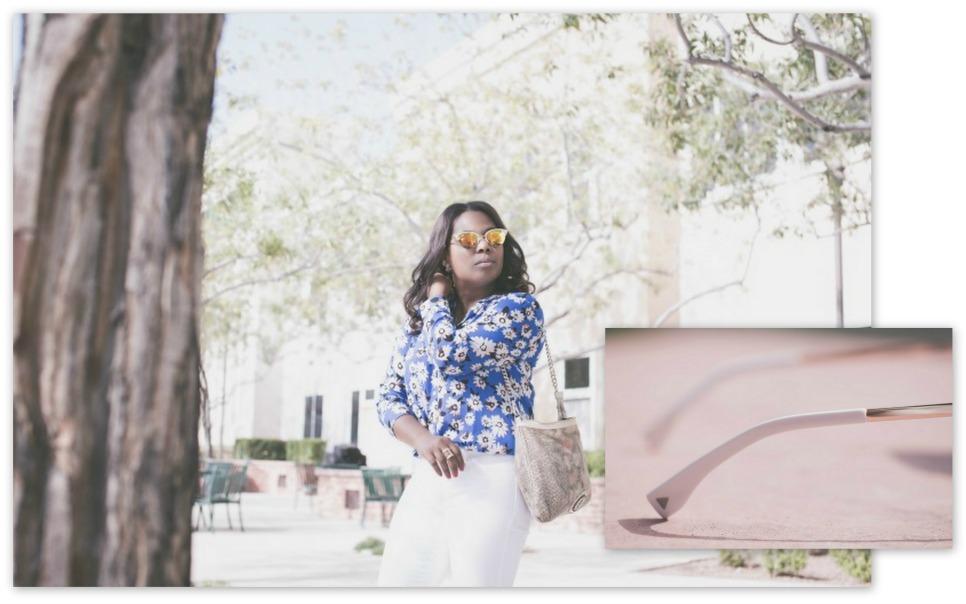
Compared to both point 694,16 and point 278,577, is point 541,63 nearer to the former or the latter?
point 694,16

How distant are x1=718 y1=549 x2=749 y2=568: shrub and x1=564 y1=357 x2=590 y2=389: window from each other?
1.51 meters

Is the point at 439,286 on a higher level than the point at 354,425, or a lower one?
higher

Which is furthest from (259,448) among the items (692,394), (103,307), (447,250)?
(103,307)

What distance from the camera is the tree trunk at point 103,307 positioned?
173 centimetres

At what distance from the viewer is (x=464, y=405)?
2787 mm

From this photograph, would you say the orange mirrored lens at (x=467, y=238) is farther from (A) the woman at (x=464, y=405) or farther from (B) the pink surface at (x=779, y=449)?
(B) the pink surface at (x=779, y=449)

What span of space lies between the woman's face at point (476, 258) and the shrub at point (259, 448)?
3.73 m

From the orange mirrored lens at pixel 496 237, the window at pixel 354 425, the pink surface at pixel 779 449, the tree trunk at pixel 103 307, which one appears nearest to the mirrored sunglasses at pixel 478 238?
the orange mirrored lens at pixel 496 237

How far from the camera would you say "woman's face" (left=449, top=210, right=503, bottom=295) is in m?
2.87

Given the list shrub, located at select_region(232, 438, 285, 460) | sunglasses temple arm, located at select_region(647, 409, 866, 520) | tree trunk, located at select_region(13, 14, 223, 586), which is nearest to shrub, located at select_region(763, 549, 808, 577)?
sunglasses temple arm, located at select_region(647, 409, 866, 520)

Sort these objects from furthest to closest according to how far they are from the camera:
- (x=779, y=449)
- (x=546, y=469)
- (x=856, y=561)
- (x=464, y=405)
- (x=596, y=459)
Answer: (x=596, y=459) < (x=856, y=561) < (x=779, y=449) < (x=464, y=405) < (x=546, y=469)

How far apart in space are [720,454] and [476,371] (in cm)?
303

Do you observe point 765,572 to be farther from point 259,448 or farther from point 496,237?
point 496,237

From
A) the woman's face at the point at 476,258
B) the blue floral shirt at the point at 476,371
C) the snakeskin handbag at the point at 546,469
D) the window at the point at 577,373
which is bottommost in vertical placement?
the snakeskin handbag at the point at 546,469
